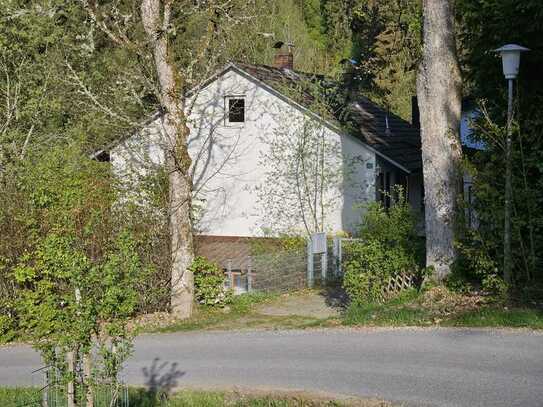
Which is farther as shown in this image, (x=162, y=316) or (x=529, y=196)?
(x=162, y=316)

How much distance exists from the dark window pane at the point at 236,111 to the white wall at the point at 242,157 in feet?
0.73

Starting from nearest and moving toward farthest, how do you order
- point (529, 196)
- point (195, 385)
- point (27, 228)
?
point (195, 385), point (529, 196), point (27, 228)

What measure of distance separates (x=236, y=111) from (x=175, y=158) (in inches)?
443

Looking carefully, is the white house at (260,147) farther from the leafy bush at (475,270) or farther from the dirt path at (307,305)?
the leafy bush at (475,270)

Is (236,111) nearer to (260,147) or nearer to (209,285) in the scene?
(260,147)

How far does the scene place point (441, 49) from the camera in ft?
47.1

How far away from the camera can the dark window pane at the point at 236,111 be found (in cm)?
2675

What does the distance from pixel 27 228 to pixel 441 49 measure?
27.7ft

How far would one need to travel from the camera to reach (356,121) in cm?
2697

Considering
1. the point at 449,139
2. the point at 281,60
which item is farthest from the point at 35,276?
the point at 281,60

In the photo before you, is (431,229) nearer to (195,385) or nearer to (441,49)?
(441,49)

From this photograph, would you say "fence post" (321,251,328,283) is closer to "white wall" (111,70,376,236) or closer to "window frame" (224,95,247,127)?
"white wall" (111,70,376,236)

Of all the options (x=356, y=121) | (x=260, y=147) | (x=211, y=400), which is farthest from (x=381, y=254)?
(x=356, y=121)

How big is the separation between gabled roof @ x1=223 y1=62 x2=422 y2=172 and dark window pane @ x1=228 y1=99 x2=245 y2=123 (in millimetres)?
1152
